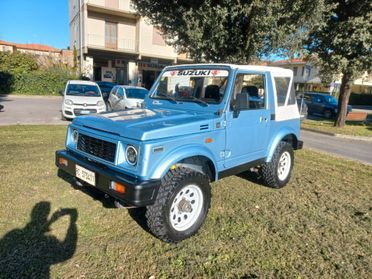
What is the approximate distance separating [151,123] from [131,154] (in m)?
0.47

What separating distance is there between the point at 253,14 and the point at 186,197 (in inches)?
238

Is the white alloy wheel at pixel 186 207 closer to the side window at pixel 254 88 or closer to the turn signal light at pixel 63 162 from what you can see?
the turn signal light at pixel 63 162

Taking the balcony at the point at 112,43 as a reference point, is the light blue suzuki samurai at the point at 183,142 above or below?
below

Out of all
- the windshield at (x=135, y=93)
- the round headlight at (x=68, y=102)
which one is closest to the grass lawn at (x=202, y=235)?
the round headlight at (x=68, y=102)

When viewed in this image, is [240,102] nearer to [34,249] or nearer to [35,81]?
[34,249]

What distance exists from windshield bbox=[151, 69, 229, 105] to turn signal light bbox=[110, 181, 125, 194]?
5.61ft

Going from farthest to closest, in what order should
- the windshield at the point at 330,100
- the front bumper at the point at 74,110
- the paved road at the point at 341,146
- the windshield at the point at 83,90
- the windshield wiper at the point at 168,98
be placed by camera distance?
1. the windshield at the point at 330,100
2. the windshield at the point at 83,90
3. the front bumper at the point at 74,110
4. the paved road at the point at 341,146
5. the windshield wiper at the point at 168,98

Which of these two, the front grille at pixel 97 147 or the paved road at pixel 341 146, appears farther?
the paved road at pixel 341 146

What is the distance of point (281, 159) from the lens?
5320 mm

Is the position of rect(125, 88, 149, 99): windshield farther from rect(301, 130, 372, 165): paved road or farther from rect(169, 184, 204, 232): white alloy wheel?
rect(169, 184, 204, 232): white alloy wheel

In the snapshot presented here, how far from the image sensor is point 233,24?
8203 mm

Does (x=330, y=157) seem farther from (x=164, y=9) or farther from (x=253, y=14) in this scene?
(x=164, y=9)

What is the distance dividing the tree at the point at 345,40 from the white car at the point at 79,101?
8.76 m

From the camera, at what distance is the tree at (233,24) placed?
298 inches
